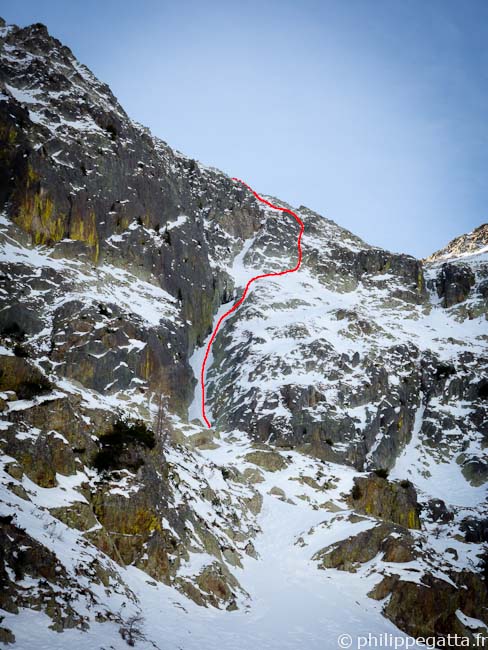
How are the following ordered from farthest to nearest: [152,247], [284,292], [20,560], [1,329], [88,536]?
[284,292], [152,247], [1,329], [88,536], [20,560]

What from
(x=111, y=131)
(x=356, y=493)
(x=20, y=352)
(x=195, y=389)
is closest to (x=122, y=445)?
(x=20, y=352)

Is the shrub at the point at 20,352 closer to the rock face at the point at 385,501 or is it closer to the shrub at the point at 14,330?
the shrub at the point at 14,330

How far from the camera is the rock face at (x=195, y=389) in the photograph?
24.6 meters

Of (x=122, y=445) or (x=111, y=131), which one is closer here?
(x=122, y=445)

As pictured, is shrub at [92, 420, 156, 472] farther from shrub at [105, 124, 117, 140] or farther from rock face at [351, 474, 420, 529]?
shrub at [105, 124, 117, 140]

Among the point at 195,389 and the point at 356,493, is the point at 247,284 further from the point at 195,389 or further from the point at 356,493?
the point at 356,493

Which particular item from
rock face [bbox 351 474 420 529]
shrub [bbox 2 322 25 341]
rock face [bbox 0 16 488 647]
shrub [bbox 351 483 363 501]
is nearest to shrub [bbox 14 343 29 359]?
rock face [bbox 0 16 488 647]

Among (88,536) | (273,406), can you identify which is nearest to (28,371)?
(88,536)

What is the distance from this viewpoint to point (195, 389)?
89750 mm

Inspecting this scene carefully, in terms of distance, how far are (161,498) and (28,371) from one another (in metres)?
9.17

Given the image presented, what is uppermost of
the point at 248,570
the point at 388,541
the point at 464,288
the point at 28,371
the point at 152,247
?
the point at 464,288

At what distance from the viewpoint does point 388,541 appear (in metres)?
39.0

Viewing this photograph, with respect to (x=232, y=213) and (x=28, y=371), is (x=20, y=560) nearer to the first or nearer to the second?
(x=28, y=371)

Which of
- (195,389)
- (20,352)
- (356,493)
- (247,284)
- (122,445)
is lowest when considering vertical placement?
(356,493)
